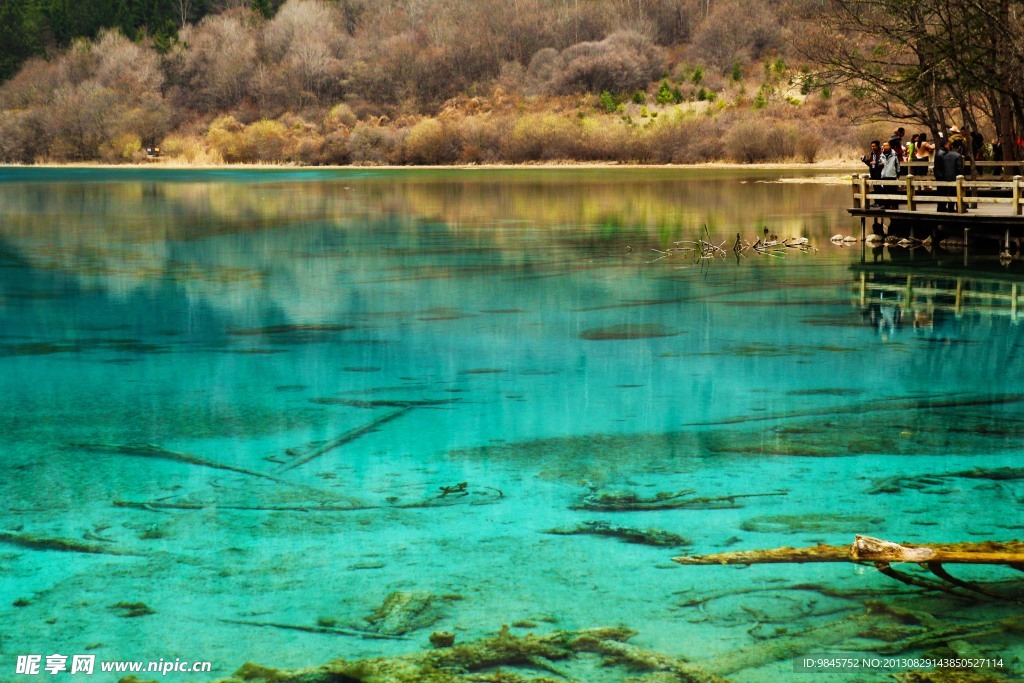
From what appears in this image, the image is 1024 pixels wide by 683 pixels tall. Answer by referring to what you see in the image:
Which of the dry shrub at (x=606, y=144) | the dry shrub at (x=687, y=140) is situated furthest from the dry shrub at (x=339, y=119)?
the dry shrub at (x=687, y=140)

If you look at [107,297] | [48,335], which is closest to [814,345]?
[48,335]

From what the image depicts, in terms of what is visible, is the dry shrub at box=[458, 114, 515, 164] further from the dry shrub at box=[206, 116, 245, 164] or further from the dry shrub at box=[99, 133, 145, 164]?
the dry shrub at box=[99, 133, 145, 164]

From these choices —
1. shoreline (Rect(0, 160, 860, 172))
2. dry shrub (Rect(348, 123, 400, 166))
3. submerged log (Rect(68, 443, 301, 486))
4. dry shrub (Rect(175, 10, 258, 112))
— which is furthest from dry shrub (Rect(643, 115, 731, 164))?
submerged log (Rect(68, 443, 301, 486))

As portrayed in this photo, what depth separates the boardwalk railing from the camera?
838 inches

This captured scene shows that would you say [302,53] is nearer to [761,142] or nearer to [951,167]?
[761,142]

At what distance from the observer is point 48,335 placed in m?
14.2

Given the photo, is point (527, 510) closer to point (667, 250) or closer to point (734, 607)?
point (734, 607)

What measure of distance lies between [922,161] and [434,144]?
50660 millimetres

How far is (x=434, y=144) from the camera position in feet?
239

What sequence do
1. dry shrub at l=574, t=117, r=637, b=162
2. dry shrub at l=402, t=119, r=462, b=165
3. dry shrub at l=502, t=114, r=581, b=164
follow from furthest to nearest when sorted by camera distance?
dry shrub at l=402, t=119, r=462, b=165 < dry shrub at l=502, t=114, r=581, b=164 < dry shrub at l=574, t=117, r=637, b=162

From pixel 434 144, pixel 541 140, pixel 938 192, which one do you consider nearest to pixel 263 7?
pixel 434 144

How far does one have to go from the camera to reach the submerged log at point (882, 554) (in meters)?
6.41

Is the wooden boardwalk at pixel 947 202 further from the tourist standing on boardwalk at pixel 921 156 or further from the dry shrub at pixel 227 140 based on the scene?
the dry shrub at pixel 227 140

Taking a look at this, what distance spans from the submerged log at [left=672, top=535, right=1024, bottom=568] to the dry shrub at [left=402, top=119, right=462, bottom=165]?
6687 cm
